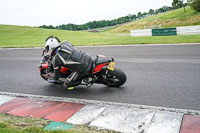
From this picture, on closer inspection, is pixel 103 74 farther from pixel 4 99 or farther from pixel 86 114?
pixel 4 99

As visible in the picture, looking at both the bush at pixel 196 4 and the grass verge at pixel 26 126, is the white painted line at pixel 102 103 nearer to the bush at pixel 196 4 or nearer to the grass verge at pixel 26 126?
the grass verge at pixel 26 126

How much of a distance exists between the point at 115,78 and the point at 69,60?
138cm

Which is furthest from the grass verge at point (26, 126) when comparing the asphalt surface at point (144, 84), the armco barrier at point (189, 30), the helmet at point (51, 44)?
the armco barrier at point (189, 30)

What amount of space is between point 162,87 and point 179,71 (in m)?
1.74

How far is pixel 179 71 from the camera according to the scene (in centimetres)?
749

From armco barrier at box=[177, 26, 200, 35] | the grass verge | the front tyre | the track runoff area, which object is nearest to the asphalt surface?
the front tyre

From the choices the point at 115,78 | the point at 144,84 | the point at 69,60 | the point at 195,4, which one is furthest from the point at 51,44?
the point at 195,4

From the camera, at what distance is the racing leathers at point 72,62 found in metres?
5.69

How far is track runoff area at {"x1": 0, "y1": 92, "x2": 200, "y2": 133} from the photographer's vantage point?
400 centimetres

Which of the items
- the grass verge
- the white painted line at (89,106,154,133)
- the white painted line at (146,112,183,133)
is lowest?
the white painted line at (146,112,183,133)

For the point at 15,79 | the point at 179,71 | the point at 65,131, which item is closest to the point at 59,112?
the point at 65,131

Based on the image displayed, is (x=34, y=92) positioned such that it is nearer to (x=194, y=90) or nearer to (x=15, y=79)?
(x=15, y=79)

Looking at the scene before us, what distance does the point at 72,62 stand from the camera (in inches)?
225

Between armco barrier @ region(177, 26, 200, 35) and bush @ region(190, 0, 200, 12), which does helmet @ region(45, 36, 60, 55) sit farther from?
bush @ region(190, 0, 200, 12)
